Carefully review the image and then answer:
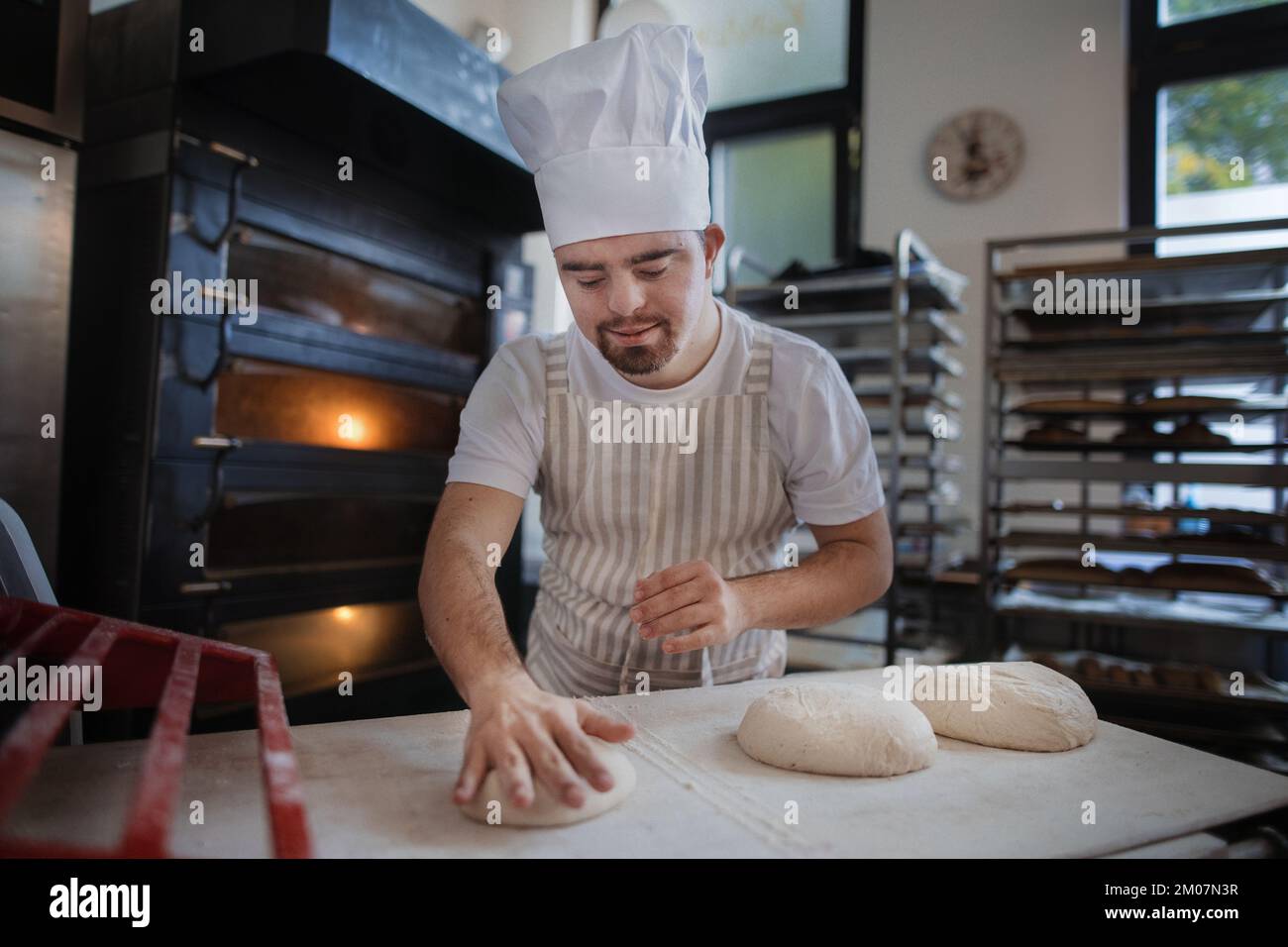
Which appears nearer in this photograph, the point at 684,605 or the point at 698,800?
the point at 698,800

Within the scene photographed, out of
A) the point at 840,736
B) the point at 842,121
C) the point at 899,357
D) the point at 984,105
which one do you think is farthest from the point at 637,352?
the point at 842,121

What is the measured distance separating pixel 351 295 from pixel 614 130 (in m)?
1.44

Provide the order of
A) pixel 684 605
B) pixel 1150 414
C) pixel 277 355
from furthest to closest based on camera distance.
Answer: pixel 1150 414 < pixel 277 355 < pixel 684 605

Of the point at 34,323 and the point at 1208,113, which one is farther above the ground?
the point at 1208,113

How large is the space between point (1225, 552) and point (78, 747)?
3009 mm

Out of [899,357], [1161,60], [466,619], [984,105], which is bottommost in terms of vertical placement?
[466,619]

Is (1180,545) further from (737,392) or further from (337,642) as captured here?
(337,642)

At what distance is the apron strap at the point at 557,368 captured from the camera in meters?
1.56

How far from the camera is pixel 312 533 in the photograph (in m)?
2.39

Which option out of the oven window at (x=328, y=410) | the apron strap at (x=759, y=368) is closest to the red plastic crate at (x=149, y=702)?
the apron strap at (x=759, y=368)

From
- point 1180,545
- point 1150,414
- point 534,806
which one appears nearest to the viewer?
point 534,806

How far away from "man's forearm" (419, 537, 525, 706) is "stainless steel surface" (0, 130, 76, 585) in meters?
1.01

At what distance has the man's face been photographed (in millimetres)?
1318

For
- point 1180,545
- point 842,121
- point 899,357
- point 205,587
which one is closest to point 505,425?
point 205,587
